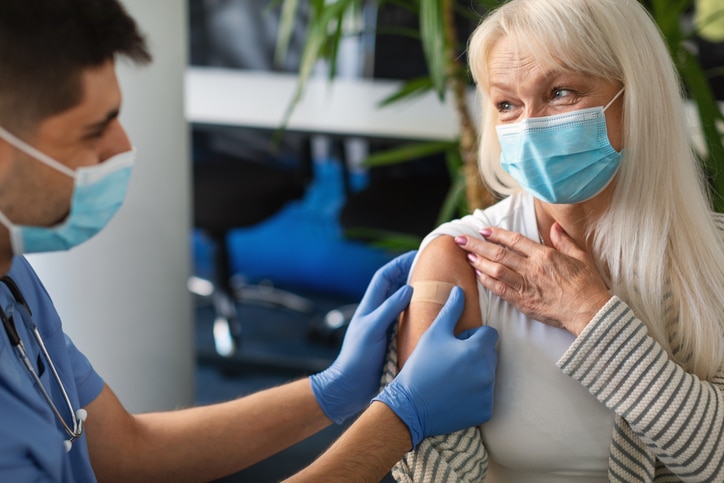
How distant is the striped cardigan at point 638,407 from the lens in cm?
120

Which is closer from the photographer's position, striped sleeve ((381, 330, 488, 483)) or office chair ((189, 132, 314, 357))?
striped sleeve ((381, 330, 488, 483))

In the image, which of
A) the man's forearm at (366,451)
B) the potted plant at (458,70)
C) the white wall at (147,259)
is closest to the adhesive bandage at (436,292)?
the man's forearm at (366,451)

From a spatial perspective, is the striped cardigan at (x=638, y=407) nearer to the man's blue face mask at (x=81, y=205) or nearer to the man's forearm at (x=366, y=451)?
→ the man's forearm at (x=366, y=451)

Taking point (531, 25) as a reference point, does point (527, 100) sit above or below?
below

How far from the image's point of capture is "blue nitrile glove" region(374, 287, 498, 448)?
1263 millimetres

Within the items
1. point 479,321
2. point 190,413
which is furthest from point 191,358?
point 479,321

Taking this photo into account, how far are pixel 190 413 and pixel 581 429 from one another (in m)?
0.63

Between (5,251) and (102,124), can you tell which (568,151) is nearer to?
(102,124)

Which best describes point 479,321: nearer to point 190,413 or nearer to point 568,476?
point 568,476

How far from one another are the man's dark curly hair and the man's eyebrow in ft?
0.14

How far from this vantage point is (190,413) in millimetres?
1457

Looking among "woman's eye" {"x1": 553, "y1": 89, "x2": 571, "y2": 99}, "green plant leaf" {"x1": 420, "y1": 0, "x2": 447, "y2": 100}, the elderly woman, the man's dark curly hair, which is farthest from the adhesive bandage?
"green plant leaf" {"x1": 420, "y1": 0, "x2": 447, "y2": 100}

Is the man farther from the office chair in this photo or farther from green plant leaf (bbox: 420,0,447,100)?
the office chair

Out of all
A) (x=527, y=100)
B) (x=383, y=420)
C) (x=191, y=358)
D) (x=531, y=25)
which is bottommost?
(x=191, y=358)
